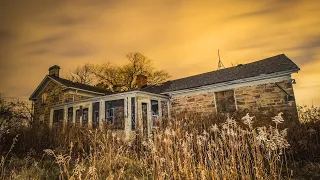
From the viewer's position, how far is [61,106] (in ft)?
48.2

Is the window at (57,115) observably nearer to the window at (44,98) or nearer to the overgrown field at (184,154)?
the window at (44,98)

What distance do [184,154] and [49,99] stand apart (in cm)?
1869

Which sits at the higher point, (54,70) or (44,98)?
(54,70)

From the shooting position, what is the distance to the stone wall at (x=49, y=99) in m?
17.7

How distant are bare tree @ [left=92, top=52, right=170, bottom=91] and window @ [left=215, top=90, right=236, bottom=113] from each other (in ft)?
54.0

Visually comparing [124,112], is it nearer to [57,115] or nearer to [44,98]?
[57,115]

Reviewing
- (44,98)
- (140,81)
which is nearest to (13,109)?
(44,98)

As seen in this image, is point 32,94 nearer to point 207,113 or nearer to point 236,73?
point 207,113

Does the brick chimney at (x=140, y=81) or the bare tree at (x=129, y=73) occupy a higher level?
the bare tree at (x=129, y=73)

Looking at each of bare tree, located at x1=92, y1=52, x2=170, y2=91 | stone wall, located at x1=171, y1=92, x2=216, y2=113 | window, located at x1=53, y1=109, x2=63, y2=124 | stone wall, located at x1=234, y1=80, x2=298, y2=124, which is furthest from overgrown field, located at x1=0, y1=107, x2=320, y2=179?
bare tree, located at x1=92, y1=52, x2=170, y2=91

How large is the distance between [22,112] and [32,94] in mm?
2048

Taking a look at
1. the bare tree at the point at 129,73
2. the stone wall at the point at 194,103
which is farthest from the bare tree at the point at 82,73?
the stone wall at the point at 194,103

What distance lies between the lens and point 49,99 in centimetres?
1888

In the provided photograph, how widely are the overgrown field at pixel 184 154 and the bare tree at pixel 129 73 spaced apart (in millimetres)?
19331
